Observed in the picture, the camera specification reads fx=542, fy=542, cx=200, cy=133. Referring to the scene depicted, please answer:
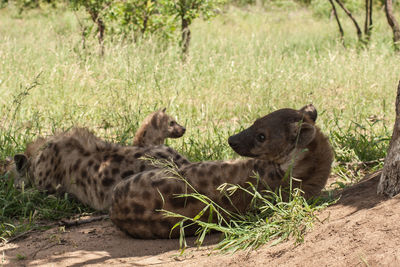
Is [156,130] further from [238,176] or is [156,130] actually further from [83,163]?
[238,176]

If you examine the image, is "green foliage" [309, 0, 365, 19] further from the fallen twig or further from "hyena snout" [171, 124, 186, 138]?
the fallen twig

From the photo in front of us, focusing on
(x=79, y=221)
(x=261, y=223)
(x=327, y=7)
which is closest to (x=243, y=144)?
(x=261, y=223)

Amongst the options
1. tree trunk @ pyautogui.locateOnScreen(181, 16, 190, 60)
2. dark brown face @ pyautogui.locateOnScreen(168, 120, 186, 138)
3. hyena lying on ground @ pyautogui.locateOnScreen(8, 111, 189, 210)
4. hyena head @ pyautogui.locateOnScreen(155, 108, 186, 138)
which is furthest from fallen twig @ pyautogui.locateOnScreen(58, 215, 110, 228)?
tree trunk @ pyautogui.locateOnScreen(181, 16, 190, 60)

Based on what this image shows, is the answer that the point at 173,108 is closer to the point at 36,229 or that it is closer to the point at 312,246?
the point at 36,229

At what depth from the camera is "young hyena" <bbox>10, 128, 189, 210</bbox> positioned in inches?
178

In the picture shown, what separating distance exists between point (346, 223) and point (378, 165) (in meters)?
1.97

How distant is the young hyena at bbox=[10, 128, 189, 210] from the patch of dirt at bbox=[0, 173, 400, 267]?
→ 40cm

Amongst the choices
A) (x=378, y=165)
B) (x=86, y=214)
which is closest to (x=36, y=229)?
(x=86, y=214)

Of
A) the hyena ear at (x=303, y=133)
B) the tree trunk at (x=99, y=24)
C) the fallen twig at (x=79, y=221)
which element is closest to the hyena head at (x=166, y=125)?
the fallen twig at (x=79, y=221)

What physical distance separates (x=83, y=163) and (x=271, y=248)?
2214 millimetres

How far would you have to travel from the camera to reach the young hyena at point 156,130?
5.42 m

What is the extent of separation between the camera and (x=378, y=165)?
4.75 metres

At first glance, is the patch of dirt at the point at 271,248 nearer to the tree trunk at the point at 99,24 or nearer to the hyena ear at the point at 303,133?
the hyena ear at the point at 303,133

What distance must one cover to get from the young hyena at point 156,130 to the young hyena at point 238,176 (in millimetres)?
1634
